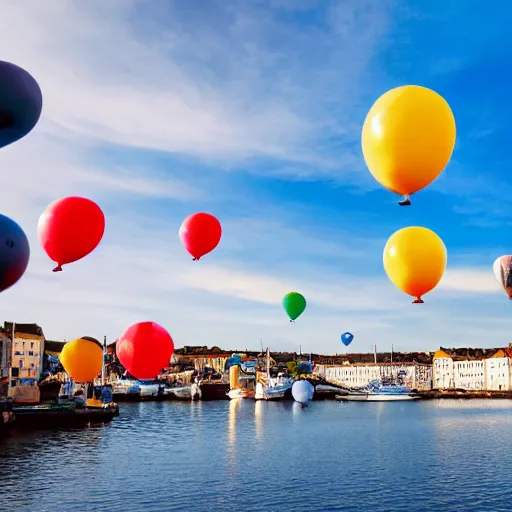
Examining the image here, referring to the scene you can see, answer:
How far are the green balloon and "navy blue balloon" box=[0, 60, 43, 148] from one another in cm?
2222

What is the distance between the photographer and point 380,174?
33.8ft

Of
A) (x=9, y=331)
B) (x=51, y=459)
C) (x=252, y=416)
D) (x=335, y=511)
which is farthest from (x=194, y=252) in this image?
(x=9, y=331)

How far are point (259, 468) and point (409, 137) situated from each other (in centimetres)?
3024

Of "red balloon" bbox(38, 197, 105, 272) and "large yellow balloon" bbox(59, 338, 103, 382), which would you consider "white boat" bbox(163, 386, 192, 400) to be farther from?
"red balloon" bbox(38, 197, 105, 272)

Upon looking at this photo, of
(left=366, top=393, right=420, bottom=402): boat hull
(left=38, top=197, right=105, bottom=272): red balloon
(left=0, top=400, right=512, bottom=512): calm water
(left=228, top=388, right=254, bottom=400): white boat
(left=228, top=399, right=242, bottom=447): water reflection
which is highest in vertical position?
(left=38, top=197, right=105, bottom=272): red balloon

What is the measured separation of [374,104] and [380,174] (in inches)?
45.1

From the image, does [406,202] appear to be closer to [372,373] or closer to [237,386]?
[237,386]

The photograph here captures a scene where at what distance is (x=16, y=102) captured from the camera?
10.3 metres

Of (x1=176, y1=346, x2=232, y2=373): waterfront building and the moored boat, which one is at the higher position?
(x1=176, y1=346, x2=232, y2=373): waterfront building

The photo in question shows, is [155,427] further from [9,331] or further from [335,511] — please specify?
[335,511]

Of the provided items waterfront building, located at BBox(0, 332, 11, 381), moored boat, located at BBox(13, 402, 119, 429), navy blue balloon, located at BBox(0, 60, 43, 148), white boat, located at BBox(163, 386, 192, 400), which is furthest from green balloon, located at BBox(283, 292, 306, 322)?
white boat, located at BBox(163, 386, 192, 400)

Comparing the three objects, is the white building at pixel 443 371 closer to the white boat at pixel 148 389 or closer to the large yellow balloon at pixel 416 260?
the white boat at pixel 148 389

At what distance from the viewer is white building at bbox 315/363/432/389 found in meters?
141

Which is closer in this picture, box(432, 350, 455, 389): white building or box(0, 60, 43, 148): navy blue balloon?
box(0, 60, 43, 148): navy blue balloon
